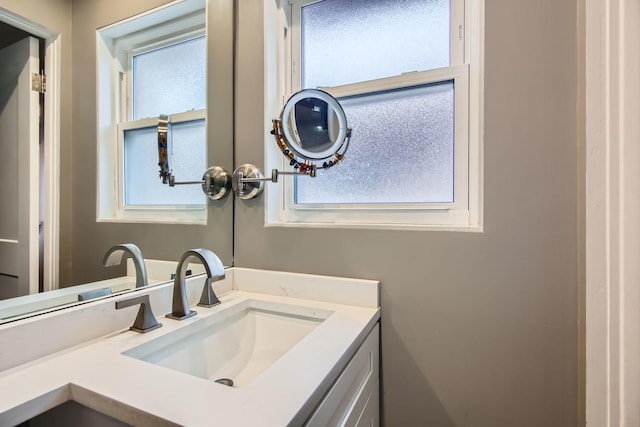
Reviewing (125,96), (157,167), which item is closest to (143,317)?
(157,167)

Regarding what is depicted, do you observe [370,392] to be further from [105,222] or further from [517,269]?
[105,222]

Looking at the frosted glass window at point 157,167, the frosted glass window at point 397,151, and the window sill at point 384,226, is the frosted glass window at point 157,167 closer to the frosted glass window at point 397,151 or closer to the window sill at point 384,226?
the window sill at point 384,226

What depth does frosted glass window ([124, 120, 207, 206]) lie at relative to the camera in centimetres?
98

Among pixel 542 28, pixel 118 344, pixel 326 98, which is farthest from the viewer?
pixel 326 98

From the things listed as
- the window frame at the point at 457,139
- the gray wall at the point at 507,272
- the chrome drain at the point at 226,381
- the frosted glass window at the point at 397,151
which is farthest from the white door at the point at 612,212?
the chrome drain at the point at 226,381

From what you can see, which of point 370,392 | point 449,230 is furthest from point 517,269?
point 370,392

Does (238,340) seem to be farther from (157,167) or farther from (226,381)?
(157,167)

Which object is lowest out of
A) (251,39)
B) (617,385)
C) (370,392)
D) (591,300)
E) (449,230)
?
(370,392)

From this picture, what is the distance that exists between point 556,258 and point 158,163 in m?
1.23

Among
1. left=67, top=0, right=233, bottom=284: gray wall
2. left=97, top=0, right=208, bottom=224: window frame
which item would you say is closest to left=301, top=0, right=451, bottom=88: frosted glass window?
left=67, top=0, right=233, bottom=284: gray wall

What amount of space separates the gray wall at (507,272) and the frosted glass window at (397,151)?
0.52 ft

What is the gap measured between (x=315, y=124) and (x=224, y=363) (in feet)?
2.65

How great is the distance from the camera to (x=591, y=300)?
Result: 0.65 metres

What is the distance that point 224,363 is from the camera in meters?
0.91
